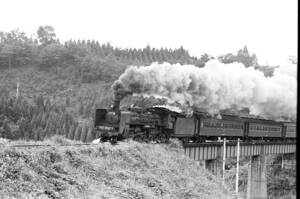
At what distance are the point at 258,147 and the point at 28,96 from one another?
7525 cm

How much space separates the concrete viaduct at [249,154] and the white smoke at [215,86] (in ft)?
10.4

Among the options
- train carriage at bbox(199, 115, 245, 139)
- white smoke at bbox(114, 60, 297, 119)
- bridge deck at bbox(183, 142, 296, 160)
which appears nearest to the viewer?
white smoke at bbox(114, 60, 297, 119)

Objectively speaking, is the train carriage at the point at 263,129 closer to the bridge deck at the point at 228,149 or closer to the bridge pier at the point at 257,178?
the bridge deck at the point at 228,149

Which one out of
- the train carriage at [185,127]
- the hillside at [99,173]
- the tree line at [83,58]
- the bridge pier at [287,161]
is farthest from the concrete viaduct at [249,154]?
the tree line at [83,58]

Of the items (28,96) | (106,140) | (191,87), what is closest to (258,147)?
(191,87)

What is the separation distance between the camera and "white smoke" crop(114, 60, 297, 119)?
2973 cm

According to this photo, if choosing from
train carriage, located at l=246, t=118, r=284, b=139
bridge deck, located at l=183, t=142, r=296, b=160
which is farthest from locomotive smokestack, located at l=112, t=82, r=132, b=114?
train carriage, located at l=246, t=118, r=284, b=139

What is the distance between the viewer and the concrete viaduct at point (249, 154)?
33.2m

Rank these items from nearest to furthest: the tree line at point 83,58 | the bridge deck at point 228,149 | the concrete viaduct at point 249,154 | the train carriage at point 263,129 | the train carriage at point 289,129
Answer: the bridge deck at point 228,149, the concrete viaduct at point 249,154, the train carriage at point 263,129, the train carriage at point 289,129, the tree line at point 83,58

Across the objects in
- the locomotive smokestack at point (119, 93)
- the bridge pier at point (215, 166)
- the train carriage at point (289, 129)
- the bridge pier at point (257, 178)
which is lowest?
the bridge pier at point (257, 178)

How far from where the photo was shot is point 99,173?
18.8 m

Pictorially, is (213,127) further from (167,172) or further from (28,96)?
(28,96)

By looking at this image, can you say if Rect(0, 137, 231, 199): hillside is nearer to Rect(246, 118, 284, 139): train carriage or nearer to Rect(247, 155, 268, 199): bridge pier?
Rect(246, 118, 284, 139): train carriage

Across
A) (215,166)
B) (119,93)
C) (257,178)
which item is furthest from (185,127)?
(257,178)
